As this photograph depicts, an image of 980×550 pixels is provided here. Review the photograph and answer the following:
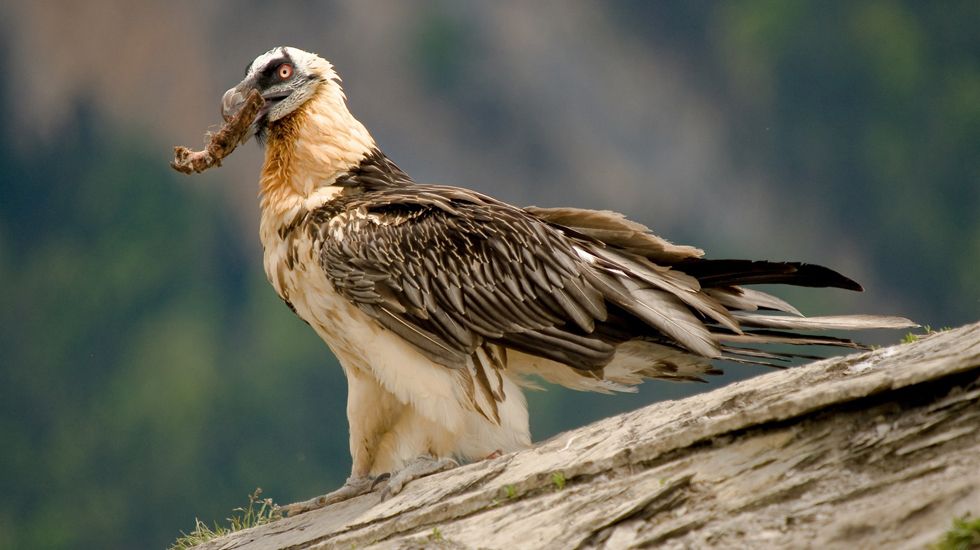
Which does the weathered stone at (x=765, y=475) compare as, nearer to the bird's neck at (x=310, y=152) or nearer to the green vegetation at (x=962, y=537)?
the green vegetation at (x=962, y=537)

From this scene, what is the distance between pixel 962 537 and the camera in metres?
2.71

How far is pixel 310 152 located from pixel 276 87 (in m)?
0.44

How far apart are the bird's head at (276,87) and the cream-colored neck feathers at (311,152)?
43 mm

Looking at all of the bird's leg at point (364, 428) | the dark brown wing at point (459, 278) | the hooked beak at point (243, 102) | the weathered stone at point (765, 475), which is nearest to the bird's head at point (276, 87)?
the hooked beak at point (243, 102)

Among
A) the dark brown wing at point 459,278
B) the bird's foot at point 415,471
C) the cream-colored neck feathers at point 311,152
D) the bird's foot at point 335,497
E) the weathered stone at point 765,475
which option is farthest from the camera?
the cream-colored neck feathers at point 311,152

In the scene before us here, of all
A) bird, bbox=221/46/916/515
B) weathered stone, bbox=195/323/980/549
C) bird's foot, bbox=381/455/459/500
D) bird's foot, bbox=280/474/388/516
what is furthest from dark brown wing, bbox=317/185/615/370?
weathered stone, bbox=195/323/980/549

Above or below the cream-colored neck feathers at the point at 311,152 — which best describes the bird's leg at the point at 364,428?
below

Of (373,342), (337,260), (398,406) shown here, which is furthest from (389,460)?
(337,260)

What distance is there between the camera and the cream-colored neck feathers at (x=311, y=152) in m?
5.30

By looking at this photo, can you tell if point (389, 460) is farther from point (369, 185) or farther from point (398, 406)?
point (369, 185)

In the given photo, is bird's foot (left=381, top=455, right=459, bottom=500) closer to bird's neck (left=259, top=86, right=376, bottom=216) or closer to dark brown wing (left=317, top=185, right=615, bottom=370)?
dark brown wing (left=317, top=185, right=615, bottom=370)

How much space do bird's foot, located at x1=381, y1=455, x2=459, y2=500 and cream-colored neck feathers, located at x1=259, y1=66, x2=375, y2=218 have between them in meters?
1.32

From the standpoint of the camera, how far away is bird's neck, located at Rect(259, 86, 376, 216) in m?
5.30

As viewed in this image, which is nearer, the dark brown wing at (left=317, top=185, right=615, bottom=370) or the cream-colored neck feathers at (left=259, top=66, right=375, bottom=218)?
the dark brown wing at (left=317, top=185, right=615, bottom=370)
